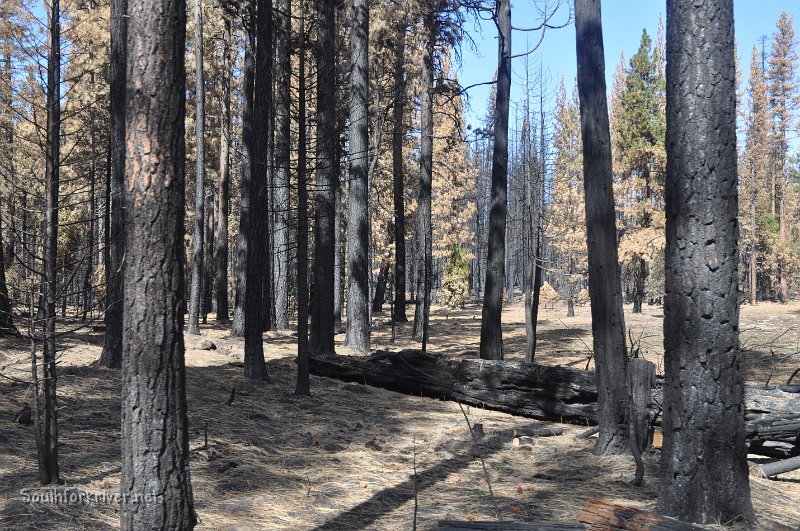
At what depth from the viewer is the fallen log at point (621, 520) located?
140 inches

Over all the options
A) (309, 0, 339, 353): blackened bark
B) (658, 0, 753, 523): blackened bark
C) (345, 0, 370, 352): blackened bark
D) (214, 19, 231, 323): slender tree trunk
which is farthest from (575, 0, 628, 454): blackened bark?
(214, 19, 231, 323): slender tree trunk

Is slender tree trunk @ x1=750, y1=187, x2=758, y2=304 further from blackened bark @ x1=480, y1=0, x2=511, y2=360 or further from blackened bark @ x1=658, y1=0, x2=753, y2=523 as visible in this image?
blackened bark @ x1=658, y1=0, x2=753, y2=523

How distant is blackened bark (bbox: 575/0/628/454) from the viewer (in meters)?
6.93

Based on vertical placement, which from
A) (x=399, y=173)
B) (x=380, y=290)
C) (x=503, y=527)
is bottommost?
(x=503, y=527)

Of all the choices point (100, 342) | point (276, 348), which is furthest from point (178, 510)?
point (276, 348)

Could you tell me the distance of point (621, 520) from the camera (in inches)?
142

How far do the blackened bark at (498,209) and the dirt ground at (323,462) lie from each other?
3.72 metres

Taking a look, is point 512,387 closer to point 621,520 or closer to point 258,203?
point 258,203

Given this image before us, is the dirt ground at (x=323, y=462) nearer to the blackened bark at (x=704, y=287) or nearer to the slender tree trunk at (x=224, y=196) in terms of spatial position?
the blackened bark at (x=704, y=287)

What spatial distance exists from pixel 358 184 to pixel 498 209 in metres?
3.47

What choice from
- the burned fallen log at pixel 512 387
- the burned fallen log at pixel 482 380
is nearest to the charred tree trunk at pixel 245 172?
the burned fallen log at pixel 482 380

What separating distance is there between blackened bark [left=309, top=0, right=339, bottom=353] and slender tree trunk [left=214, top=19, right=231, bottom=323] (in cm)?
953

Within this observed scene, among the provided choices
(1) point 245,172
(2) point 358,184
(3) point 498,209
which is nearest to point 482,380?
(3) point 498,209

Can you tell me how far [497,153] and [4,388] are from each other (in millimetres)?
10257
